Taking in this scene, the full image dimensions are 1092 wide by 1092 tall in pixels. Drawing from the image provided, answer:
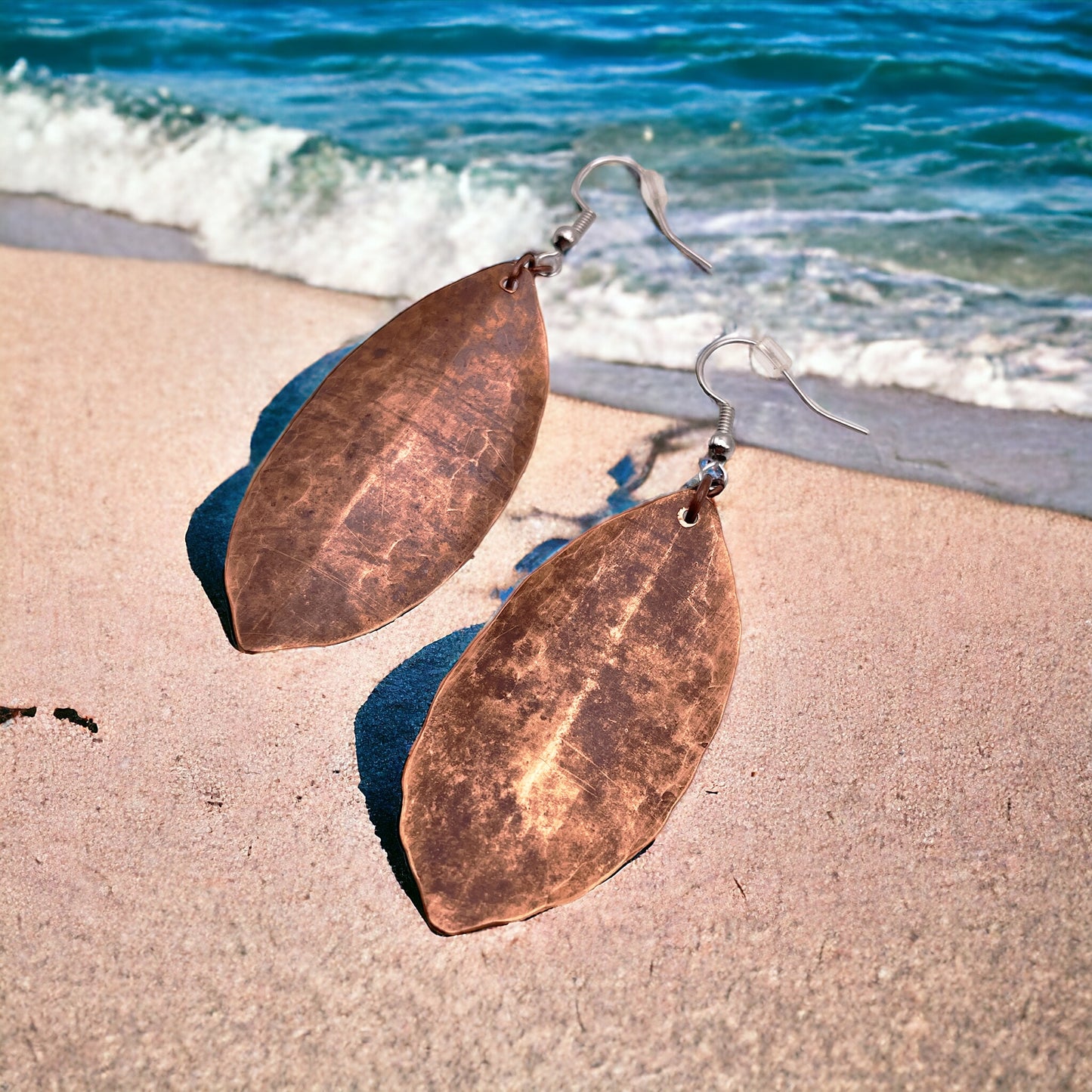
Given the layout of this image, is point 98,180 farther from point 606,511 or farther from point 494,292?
point 606,511

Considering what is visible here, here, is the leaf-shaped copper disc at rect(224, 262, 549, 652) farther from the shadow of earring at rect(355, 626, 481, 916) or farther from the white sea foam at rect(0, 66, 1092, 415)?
the white sea foam at rect(0, 66, 1092, 415)

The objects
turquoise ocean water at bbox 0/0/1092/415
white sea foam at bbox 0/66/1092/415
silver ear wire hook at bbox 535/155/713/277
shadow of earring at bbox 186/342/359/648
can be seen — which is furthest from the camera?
turquoise ocean water at bbox 0/0/1092/415

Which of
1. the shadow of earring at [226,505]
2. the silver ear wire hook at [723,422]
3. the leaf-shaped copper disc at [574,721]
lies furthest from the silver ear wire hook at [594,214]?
the leaf-shaped copper disc at [574,721]

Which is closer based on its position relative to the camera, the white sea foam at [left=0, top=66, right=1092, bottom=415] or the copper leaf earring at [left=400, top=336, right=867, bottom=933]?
the copper leaf earring at [left=400, top=336, right=867, bottom=933]

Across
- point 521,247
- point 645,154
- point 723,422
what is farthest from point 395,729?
point 645,154

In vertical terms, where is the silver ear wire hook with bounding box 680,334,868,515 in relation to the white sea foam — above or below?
above

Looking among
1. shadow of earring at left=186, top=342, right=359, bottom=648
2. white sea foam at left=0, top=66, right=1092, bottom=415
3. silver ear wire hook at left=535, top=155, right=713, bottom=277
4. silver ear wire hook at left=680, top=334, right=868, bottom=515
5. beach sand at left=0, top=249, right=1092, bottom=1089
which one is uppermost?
silver ear wire hook at left=535, top=155, right=713, bottom=277

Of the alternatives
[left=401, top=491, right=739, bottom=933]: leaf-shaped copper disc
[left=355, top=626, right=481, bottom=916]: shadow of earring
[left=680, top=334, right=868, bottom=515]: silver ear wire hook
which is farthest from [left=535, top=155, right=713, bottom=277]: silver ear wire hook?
[left=355, top=626, right=481, bottom=916]: shadow of earring

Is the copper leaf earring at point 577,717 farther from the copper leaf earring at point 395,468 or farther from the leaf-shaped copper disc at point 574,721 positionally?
the copper leaf earring at point 395,468
